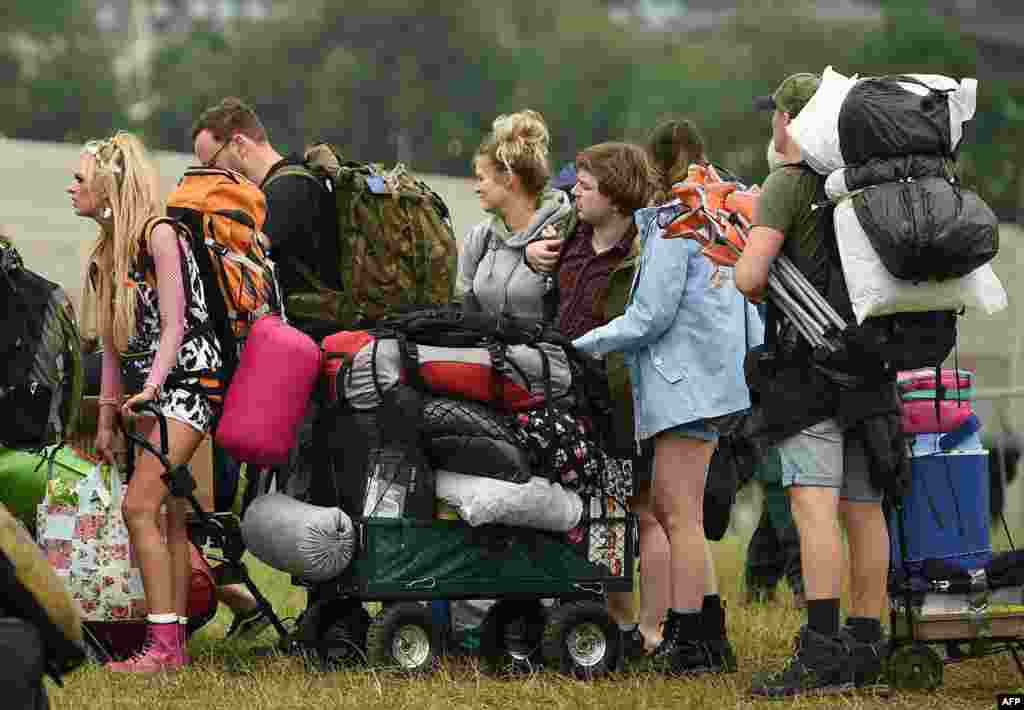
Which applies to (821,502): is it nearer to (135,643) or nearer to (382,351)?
(382,351)

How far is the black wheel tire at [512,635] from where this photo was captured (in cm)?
763

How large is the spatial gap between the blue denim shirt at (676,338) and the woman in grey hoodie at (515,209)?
580 millimetres

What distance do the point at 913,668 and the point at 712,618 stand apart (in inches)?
37.1

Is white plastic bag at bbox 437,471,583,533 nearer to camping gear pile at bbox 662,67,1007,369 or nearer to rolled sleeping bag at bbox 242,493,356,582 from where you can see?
rolled sleeping bag at bbox 242,493,356,582

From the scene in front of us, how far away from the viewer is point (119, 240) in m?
A: 7.71

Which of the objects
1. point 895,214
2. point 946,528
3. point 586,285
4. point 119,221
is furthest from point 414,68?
point 895,214

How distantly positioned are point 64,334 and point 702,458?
2.23 metres

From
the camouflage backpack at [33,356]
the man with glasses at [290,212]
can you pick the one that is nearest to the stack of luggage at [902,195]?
the man with glasses at [290,212]

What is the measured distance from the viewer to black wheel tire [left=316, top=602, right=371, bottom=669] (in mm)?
7586

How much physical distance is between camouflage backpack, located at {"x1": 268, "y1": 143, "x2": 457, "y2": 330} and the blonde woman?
0.72 m

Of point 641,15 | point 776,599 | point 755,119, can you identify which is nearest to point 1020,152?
point 755,119

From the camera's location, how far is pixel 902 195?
6.50m

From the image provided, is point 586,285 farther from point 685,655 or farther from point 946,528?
point 946,528

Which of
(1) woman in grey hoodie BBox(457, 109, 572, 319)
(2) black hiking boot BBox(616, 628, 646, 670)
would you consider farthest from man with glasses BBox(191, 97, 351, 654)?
(2) black hiking boot BBox(616, 628, 646, 670)
